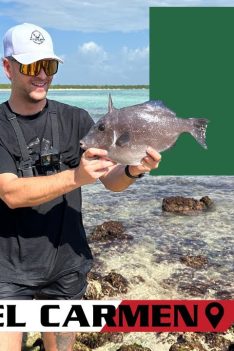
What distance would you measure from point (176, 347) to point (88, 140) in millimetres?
3619

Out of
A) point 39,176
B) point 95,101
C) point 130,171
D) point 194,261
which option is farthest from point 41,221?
point 95,101

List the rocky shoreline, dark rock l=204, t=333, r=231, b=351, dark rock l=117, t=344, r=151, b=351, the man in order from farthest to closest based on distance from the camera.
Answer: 1. dark rock l=204, t=333, r=231, b=351
2. the rocky shoreline
3. dark rock l=117, t=344, r=151, b=351
4. the man

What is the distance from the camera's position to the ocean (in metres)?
7.98

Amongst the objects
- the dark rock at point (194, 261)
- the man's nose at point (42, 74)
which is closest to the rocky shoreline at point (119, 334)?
the dark rock at point (194, 261)

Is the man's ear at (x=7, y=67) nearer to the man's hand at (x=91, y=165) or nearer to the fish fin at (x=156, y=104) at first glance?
the man's hand at (x=91, y=165)

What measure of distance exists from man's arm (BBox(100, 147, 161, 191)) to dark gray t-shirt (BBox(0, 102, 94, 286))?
0.35 meters

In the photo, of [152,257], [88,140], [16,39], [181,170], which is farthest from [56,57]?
[181,170]

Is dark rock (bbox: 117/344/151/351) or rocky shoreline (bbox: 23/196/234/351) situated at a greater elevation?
dark rock (bbox: 117/344/151/351)

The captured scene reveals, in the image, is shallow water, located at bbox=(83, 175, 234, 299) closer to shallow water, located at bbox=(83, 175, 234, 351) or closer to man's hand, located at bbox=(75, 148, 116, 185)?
shallow water, located at bbox=(83, 175, 234, 351)

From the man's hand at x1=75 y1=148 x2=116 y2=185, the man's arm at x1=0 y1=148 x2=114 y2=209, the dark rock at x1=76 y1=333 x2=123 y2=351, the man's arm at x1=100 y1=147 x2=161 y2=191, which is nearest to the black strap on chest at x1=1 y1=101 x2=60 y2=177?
the man's arm at x1=0 y1=148 x2=114 y2=209

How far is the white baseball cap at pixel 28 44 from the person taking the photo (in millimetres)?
3738

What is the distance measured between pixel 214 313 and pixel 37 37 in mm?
3274

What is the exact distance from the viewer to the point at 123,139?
11.9ft

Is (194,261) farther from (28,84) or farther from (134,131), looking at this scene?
(28,84)
